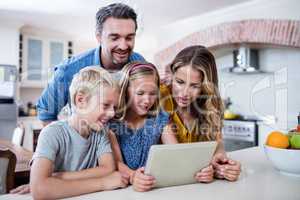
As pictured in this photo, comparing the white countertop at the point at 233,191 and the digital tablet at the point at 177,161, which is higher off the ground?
the digital tablet at the point at 177,161

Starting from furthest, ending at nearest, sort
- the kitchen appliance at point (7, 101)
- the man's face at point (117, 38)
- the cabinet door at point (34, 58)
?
the cabinet door at point (34, 58) < the kitchen appliance at point (7, 101) < the man's face at point (117, 38)

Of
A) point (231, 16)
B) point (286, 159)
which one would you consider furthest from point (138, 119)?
point (231, 16)

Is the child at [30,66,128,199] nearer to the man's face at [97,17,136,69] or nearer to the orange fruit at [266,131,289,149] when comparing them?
the man's face at [97,17,136,69]

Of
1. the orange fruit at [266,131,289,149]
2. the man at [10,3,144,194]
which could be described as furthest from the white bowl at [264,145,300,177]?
the man at [10,3,144,194]

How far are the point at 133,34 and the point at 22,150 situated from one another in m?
1.49

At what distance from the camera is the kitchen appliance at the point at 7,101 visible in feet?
10.3

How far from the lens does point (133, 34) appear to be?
0.77m

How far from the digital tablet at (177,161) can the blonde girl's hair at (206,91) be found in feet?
0.81

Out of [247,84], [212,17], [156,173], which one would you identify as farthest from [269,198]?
[247,84]

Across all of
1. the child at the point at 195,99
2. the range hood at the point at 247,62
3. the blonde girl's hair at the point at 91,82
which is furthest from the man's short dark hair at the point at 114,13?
the range hood at the point at 247,62

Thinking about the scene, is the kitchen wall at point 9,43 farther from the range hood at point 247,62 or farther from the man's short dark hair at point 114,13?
the man's short dark hair at point 114,13

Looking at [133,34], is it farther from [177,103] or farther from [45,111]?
[45,111]

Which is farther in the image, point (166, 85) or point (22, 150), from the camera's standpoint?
point (22, 150)

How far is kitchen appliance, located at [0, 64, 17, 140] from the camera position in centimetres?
313
